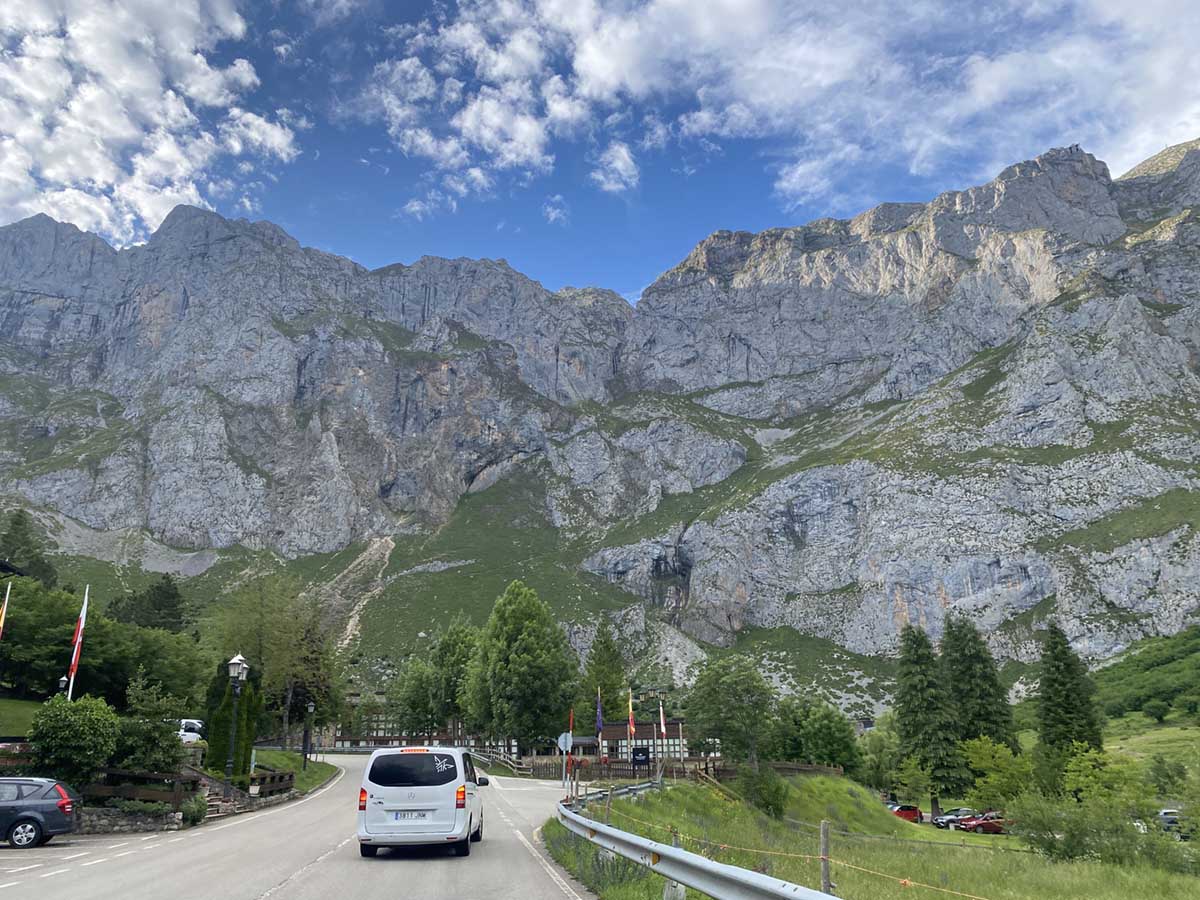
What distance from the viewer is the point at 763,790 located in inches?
1758

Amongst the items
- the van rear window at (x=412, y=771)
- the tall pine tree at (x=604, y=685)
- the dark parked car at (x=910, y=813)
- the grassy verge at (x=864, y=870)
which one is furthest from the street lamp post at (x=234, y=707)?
the dark parked car at (x=910, y=813)

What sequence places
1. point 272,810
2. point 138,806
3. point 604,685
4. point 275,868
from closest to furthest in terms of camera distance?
point 275,868
point 138,806
point 272,810
point 604,685

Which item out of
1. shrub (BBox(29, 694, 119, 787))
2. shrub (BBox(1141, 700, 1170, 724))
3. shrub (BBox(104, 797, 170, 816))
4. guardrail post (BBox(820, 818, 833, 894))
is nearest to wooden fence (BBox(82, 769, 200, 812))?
shrub (BBox(104, 797, 170, 816))

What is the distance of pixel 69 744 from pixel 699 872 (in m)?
21.9

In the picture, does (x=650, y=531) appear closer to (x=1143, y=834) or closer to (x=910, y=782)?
(x=910, y=782)

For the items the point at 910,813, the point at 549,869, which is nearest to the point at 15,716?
the point at 549,869

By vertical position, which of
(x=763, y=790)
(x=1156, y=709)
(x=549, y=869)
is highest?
(x=549, y=869)

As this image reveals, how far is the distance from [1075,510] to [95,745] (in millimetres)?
153288

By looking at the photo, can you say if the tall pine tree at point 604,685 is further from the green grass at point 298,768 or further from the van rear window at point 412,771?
the van rear window at point 412,771

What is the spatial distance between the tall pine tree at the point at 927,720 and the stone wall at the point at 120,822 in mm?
62996

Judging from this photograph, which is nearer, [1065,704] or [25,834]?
[25,834]

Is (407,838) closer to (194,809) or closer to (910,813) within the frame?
(194,809)

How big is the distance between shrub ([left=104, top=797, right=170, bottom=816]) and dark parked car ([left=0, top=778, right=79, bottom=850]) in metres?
2.72

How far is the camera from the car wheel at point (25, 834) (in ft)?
58.5
